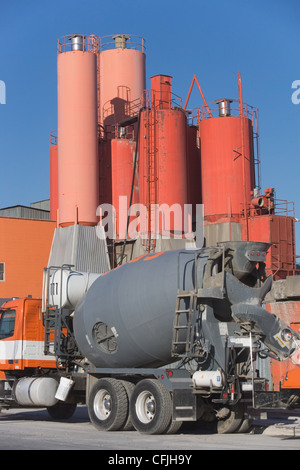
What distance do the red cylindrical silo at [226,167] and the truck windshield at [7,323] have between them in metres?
21.9

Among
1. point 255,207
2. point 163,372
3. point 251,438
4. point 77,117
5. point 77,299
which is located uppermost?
point 77,117

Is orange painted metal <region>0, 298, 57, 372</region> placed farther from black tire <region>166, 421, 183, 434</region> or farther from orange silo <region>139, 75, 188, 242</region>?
orange silo <region>139, 75, 188, 242</region>

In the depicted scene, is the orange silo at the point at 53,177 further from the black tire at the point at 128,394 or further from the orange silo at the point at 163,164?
the black tire at the point at 128,394

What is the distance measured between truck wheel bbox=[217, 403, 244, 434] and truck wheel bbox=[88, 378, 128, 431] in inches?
87.2

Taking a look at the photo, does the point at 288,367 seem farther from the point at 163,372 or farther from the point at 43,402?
the point at 43,402

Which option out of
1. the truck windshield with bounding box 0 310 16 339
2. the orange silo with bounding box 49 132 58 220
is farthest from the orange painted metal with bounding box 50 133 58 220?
the truck windshield with bounding box 0 310 16 339

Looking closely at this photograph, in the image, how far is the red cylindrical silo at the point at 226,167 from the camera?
42156mm

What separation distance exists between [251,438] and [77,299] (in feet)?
21.3

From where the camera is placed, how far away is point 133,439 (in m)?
15.4

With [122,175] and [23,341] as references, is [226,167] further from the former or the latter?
[23,341]

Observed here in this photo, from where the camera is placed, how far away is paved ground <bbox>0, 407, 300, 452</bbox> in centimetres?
1366

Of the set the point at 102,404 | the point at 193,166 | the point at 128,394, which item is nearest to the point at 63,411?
the point at 102,404

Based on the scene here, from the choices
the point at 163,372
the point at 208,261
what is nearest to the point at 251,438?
the point at 163,372

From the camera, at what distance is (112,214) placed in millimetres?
45000
